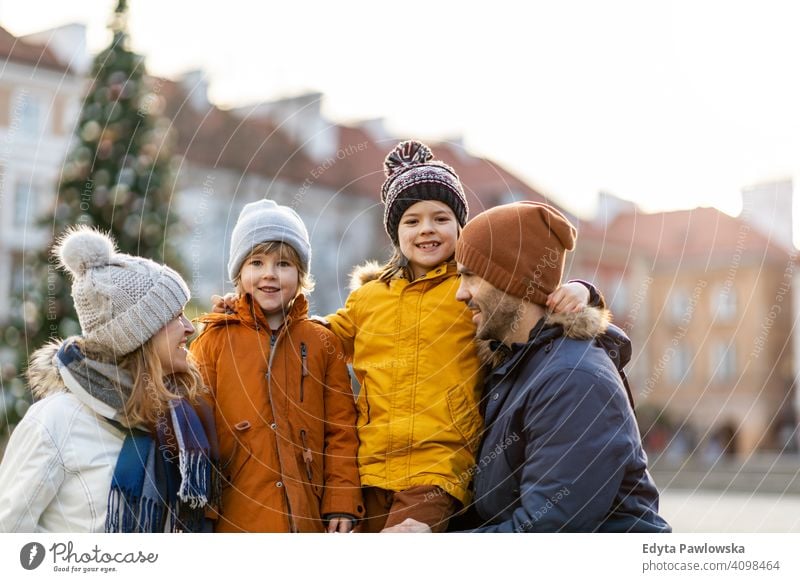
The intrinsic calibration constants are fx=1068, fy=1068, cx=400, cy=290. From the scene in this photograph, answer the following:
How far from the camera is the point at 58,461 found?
2578mm

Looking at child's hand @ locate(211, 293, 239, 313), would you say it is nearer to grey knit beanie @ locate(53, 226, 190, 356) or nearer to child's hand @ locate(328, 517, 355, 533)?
grey knit beanie @ locate(53, 226, 190, 356)

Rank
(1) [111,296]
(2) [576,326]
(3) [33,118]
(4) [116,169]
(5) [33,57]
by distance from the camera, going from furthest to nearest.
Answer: (3) [33,118]
(5) [33,57]
(4) [116,169]
(2) [576,326]
(1) [111,296]

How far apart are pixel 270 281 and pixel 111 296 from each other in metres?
0.45

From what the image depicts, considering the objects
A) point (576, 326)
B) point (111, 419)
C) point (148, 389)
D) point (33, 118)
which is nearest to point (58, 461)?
point (111, 419)

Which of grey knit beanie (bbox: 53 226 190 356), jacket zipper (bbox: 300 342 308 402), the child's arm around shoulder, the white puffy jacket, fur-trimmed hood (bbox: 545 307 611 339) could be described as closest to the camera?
the white puffy jacket

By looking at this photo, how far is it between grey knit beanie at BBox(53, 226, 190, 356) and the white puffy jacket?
15 cm

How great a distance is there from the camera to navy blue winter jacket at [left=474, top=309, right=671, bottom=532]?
2645mm

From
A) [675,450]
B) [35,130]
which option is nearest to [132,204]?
[35,130]

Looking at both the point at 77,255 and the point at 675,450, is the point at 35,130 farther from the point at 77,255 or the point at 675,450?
the point at 675,450

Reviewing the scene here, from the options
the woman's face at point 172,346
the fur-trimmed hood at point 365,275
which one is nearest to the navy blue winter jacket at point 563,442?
the fur-trimmed hood at point 365,275

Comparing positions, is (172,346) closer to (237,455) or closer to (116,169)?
(237,455)

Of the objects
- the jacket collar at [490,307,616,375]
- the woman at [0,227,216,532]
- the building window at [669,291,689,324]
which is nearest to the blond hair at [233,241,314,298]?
the woman at [0,227,216,532]

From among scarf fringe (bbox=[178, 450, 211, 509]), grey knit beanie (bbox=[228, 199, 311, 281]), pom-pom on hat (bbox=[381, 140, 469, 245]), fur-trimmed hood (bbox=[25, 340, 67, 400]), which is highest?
pom-pom on hat (bbox=[381, 140, 469, 245])
